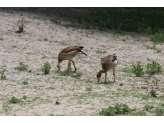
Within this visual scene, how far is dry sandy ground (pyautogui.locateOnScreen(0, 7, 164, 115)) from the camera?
6582mm

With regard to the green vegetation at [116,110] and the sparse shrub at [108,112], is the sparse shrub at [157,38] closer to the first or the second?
the green vegetation at [116,110]

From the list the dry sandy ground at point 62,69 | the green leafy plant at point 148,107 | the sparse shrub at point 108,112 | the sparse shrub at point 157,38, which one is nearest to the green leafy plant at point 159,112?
the green leafy plant at point 148,107

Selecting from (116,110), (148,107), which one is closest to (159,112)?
(148,107)

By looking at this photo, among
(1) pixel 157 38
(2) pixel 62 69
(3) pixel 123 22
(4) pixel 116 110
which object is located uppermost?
(3) pixel 123 22

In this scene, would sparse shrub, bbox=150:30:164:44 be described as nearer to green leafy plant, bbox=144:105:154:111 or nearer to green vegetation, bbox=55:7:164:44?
green vegetation, bbox=55:7:164:44

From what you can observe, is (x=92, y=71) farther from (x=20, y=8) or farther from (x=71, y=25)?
(x=20, y=8)

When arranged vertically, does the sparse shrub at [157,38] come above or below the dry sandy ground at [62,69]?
above

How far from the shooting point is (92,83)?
8.63 metres

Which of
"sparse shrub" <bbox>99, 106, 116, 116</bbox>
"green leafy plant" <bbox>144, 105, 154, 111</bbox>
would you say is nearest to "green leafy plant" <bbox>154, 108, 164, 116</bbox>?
"green leafy plant" <bbox>144, 105, 154, 111</bbox>

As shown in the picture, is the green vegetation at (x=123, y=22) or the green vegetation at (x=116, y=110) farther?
the green vegetation at (x=123, y=22)

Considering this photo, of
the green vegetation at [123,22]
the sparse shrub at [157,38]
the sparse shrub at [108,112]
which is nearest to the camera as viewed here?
the sparse shrub at [108,112]

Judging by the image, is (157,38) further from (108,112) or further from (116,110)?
(108,112)

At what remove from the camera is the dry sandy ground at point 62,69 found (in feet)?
21.6

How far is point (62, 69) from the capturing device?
1027 cm
